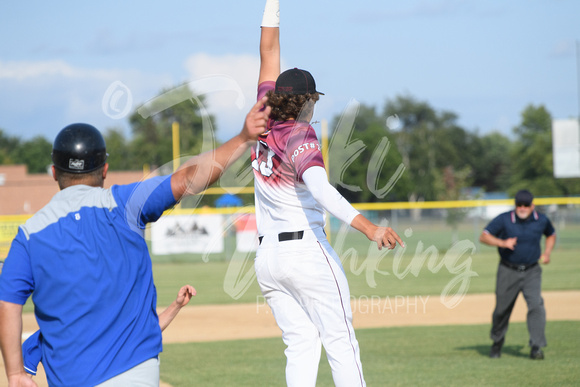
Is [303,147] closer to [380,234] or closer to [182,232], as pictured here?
[380,234]

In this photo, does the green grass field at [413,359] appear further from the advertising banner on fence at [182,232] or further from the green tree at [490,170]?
the green tree at [490,170]

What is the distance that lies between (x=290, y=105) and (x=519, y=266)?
17.9ft

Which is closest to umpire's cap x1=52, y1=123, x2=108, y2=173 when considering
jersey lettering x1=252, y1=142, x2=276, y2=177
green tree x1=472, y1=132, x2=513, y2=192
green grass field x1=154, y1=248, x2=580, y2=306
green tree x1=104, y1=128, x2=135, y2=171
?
jersey lettering x1=252, y1=142, x2=276, y2=177

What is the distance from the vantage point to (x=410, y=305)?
14258mm

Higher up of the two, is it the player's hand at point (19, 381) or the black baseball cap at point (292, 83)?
Answer: the black baseball cap at point (292, 83)

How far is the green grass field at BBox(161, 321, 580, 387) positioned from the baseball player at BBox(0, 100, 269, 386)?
4339 mm

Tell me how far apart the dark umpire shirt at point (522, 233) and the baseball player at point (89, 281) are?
6.65 metres

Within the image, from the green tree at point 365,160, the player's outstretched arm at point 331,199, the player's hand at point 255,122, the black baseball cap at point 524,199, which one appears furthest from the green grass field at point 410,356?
the player's hand at point 255,122

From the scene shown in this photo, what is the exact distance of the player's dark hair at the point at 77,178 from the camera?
117 inches

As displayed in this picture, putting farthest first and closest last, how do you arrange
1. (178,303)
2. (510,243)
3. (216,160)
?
(510,243) < (178,303) < (216,160)

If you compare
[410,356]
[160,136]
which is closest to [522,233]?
[410,356]

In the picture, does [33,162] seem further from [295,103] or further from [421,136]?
[295,103]

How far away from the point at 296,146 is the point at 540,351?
5.44 meters

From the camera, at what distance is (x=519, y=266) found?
28.0 ft
